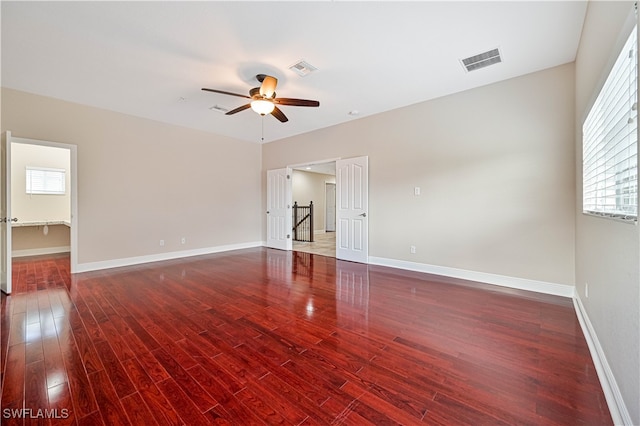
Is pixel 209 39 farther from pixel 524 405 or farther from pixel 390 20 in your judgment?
pixel 524 405

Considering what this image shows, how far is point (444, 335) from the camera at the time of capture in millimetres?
2348

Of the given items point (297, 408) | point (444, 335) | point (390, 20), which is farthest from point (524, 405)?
point (390, 20)

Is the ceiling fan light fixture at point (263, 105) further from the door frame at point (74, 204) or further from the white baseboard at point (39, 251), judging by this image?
the white baseboard at point (39, 251)

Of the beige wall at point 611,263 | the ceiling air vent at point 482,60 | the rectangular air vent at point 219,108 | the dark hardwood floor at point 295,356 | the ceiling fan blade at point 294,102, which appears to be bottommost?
the dark hardwood floor at point 295,356

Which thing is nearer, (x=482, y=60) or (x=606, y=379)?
(x=606, y=379)

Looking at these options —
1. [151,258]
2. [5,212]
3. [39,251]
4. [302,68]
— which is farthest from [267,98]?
[39,251]

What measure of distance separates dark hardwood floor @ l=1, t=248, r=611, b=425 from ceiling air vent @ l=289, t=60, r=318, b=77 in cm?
291

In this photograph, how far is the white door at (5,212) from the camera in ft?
11.2

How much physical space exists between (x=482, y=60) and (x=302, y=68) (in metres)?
2.22

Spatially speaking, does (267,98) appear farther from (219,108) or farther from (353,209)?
(353,209)

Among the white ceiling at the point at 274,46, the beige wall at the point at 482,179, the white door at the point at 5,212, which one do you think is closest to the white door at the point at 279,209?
the beige wall at the point at 482,179

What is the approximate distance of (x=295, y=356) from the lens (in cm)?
202

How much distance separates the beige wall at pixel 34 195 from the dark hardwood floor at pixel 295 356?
11.6ft

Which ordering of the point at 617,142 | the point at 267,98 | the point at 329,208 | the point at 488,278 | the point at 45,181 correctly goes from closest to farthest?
the point at 617,142 < the point at 267,98 < the point at 488,278 < the point at 45,181 < the point at 329,208
